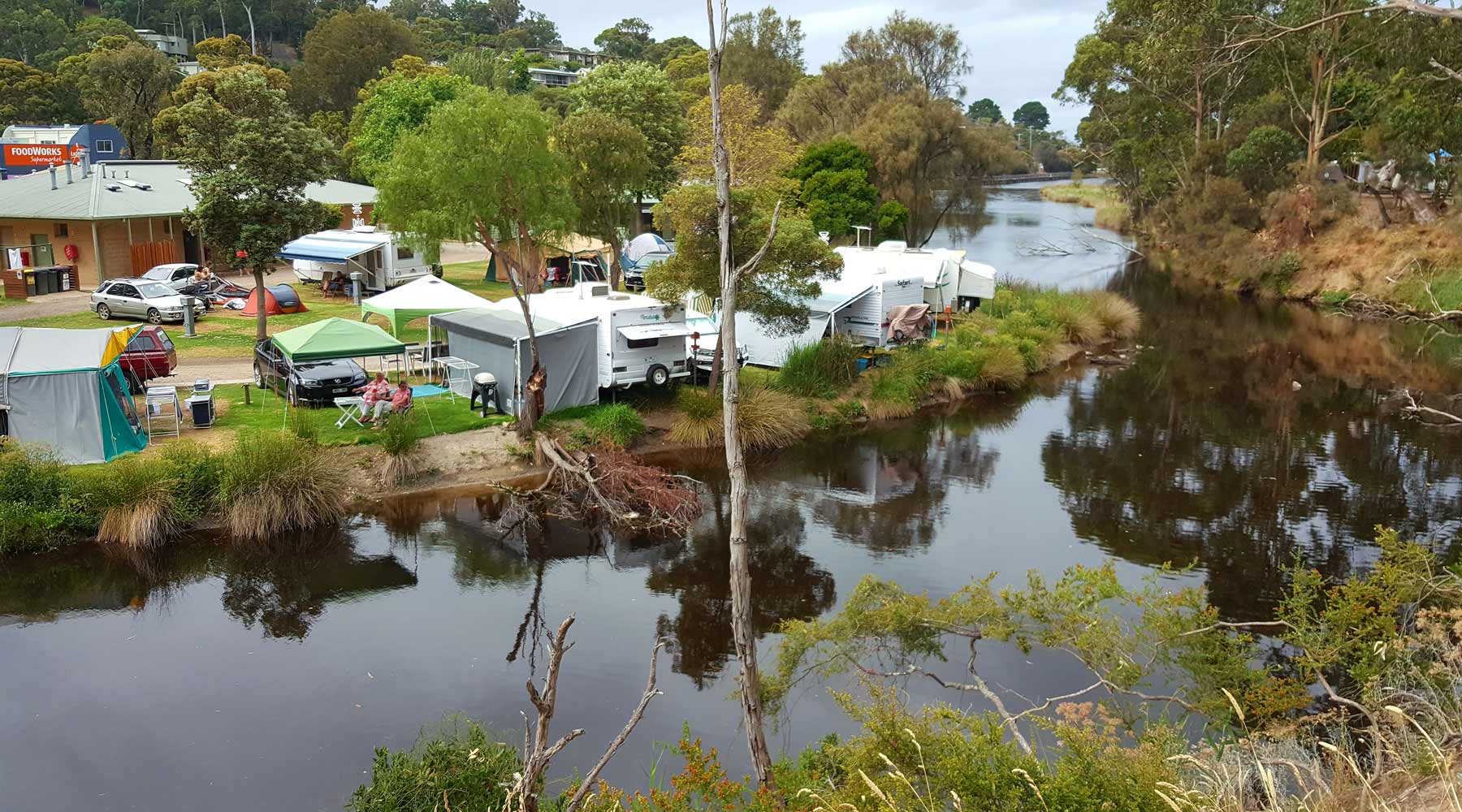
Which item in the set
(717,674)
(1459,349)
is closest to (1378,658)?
(717,674)

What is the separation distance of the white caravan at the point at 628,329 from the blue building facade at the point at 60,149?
2869 cm

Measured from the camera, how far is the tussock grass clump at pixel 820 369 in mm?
23375

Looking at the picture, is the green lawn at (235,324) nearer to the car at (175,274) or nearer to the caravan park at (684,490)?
the caravan park at (684,490)

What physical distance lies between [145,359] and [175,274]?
1233 cm

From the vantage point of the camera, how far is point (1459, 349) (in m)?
30.9

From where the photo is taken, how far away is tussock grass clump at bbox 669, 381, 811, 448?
2094 cm

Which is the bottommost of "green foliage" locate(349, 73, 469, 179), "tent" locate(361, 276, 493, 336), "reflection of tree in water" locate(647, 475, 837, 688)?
"reflection of tree in water" locate(647, 475, 837, 688)

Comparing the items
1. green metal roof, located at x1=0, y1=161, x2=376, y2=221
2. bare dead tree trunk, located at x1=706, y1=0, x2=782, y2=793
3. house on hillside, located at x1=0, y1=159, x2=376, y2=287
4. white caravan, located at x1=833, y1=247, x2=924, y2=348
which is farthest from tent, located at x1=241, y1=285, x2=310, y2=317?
bare dead tree trunk, located at x1=706, y1=0, x2=782, y2=793

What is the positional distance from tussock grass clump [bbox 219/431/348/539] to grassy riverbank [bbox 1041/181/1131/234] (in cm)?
5914

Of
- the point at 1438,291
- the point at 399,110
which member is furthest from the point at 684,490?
the point at 1438,291

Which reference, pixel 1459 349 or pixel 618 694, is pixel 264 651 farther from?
pixel 1459 349

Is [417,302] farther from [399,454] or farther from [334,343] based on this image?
[399,454]

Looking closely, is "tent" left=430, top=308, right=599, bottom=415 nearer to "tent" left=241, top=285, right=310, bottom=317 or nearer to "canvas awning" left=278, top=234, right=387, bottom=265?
"tent" left=241, top=285, right=310, bottom=317

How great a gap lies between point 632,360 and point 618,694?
10288 millimetres
